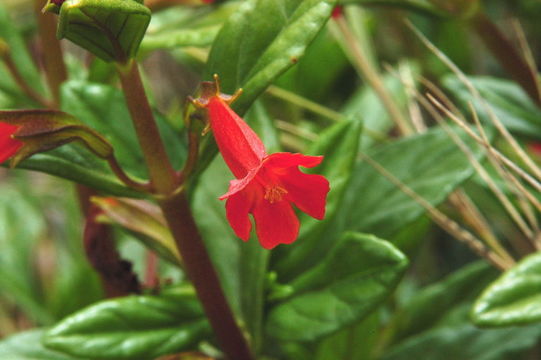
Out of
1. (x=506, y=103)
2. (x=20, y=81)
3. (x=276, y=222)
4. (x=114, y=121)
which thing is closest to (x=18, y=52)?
(x=20, y=81)

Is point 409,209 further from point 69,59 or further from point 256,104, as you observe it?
point 69,59

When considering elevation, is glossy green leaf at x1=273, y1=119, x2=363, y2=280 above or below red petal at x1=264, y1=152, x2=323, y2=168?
below

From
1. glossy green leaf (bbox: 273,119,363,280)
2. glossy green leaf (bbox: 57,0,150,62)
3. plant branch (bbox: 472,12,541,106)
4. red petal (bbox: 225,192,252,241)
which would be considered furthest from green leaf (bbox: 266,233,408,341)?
plant branch (bbox: 472,12,541,106)

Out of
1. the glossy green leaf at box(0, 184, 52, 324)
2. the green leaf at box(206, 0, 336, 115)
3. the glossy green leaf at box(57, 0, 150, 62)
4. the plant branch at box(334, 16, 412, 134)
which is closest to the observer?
the glossy green leaf at box(57, 0, 150, 62)

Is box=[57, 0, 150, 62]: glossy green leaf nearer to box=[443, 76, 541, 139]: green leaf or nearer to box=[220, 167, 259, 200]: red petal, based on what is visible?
box=[220, 167, 259, 200]: red petal

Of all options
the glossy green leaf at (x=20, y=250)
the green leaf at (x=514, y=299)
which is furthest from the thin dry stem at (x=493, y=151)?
the glossy green leaf at (x=20, y=250)

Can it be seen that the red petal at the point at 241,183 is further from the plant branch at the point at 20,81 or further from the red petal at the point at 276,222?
the plant branch at the point at 20,81
